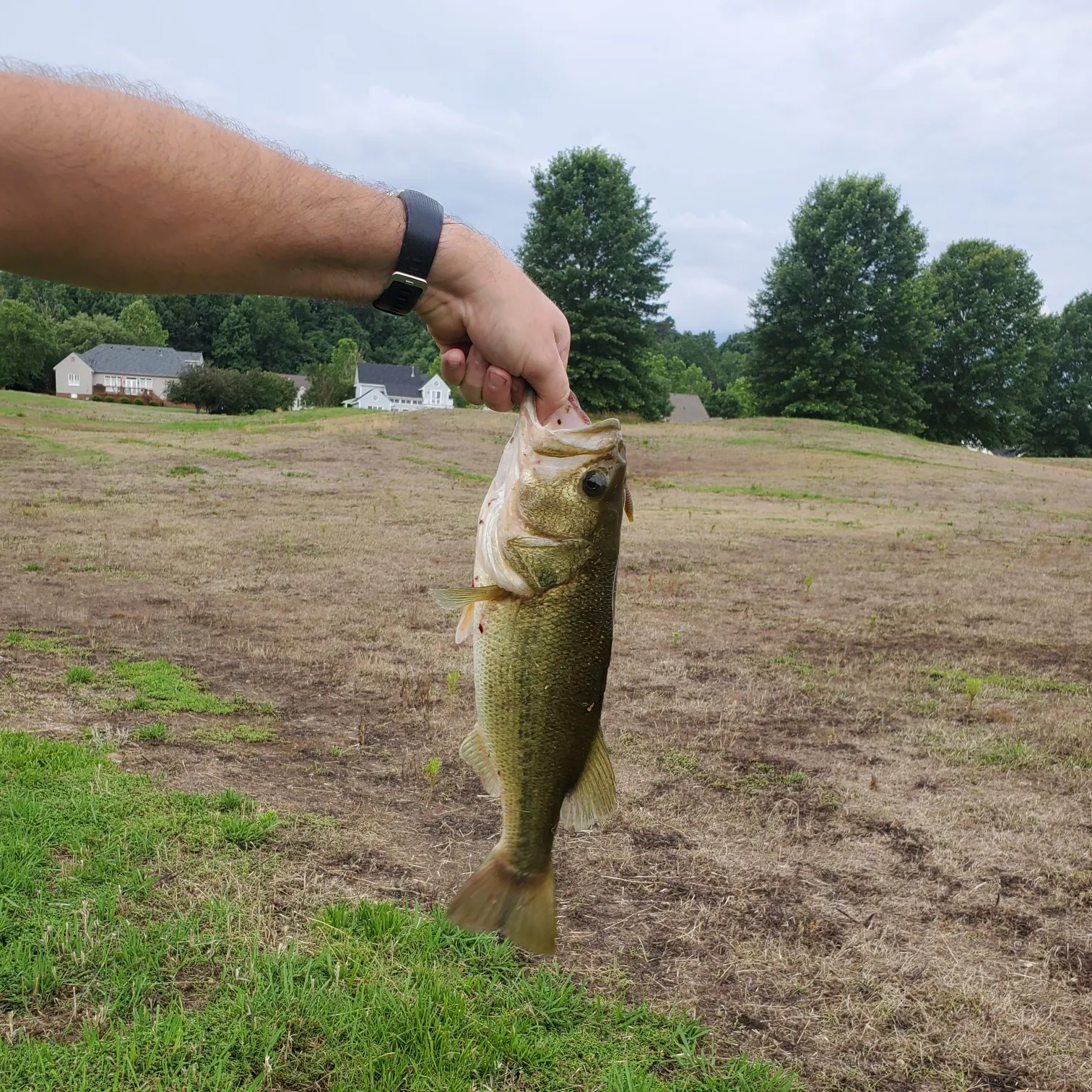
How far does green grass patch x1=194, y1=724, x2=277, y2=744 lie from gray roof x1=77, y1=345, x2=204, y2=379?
2996 inches

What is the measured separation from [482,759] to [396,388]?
298 ft

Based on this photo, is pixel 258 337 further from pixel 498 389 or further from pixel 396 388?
pixel 498 389

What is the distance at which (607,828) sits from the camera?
14.7ft

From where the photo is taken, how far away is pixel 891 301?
47.4 metres

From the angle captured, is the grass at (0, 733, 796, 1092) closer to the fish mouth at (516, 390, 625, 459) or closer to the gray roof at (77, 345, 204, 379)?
the fish mouth at (516, 390, 625, 459)

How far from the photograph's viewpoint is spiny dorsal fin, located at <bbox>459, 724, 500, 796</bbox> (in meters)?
2.35

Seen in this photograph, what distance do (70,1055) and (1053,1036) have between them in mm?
3176

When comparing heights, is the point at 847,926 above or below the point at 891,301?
below

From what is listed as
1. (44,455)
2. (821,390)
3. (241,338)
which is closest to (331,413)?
(44,455)

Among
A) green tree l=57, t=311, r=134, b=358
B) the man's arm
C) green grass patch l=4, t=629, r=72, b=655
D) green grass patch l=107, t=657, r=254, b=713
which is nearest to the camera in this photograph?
the man's arm

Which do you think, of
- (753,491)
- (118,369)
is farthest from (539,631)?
(118,369)

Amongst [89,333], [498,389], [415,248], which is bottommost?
[498,389]

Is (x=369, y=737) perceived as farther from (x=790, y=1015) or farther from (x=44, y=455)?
(x=44, y=455)

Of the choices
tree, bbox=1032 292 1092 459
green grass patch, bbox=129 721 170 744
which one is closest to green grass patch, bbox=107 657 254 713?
green grass patch, bbox=129 721 170 744
